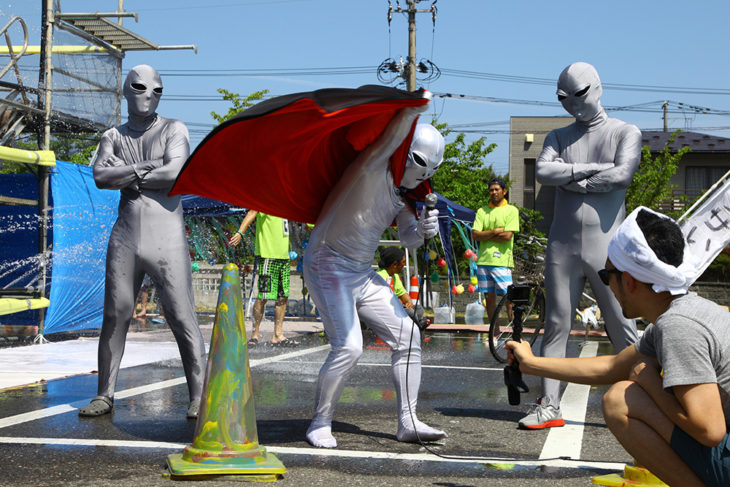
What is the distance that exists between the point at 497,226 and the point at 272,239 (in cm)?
297

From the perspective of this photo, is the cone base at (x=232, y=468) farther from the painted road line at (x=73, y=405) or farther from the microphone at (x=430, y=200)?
the painted road line at (x=73, y=405)

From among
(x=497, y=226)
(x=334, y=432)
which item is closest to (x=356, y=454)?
(x=334, y=432)

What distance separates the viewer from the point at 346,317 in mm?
5117

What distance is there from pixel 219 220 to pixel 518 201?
2764 cm

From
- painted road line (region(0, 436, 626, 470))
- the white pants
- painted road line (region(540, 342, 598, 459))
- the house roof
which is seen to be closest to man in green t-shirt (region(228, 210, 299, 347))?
painted road line (region(540, 342, 598, 459))

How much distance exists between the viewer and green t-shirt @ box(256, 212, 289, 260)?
11.8 metres

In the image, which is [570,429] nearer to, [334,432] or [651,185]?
[334,432]

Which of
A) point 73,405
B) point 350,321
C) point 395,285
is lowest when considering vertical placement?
point 73,405

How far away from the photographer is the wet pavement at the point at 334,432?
4.33 m

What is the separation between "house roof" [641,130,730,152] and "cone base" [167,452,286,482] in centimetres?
3767

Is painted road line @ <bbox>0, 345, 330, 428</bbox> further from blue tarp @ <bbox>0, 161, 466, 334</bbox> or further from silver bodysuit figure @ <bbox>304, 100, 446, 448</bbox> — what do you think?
blue tarp @ <bbox>0, 161, 466, 334</bbox>

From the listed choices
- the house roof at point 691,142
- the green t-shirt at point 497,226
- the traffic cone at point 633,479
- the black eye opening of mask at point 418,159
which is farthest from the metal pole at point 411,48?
the traffic cone at point 633,479

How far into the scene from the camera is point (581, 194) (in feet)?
19.2

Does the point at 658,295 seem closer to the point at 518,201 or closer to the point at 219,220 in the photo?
the point at 219,220
